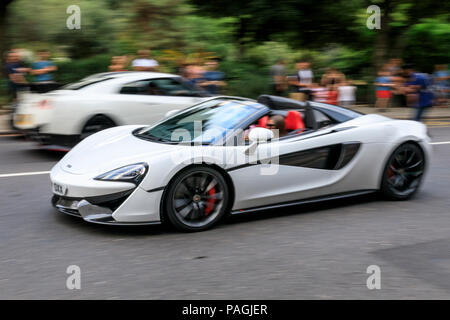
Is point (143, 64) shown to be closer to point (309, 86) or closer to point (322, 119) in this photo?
point (309, 86)

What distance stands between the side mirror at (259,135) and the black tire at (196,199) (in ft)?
1.64

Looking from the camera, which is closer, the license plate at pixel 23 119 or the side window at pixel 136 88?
the license plate at pixel 23 119

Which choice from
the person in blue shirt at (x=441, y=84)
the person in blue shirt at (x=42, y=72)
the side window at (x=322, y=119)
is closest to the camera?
the side window at (x=322, y=119)

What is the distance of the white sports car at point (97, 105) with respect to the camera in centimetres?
929

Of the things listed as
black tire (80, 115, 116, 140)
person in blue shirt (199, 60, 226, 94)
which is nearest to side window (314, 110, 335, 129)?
black tire (80, 115, 116, 140)

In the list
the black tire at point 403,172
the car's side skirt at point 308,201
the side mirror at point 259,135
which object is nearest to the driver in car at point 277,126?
the side mirror at point 259,135

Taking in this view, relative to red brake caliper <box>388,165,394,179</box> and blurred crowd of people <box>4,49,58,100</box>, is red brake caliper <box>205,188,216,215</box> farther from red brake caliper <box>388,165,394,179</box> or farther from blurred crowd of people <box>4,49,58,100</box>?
blurred crowd of people <box>4,49,58,100</box>

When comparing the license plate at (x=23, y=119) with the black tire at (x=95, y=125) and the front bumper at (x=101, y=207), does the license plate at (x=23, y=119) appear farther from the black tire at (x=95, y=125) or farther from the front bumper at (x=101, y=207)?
the front bumper at (x=101, y=207)

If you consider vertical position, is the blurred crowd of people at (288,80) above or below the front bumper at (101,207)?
above

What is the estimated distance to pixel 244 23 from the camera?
19688 millimetres

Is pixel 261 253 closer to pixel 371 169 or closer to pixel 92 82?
pixel 371 169

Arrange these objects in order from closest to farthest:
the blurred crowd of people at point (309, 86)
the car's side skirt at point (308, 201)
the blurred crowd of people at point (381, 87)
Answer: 1. the car's side skirt at point (308, 201)
2. the blurred crowd of people at point (381, 87)
3. the blurred crowd of people at point (309, 86)

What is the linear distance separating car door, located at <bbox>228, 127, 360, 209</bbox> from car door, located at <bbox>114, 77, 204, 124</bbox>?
4395 millimetres

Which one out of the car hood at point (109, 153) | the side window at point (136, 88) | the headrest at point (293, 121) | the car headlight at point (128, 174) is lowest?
the car headlight at point (128, 174)
